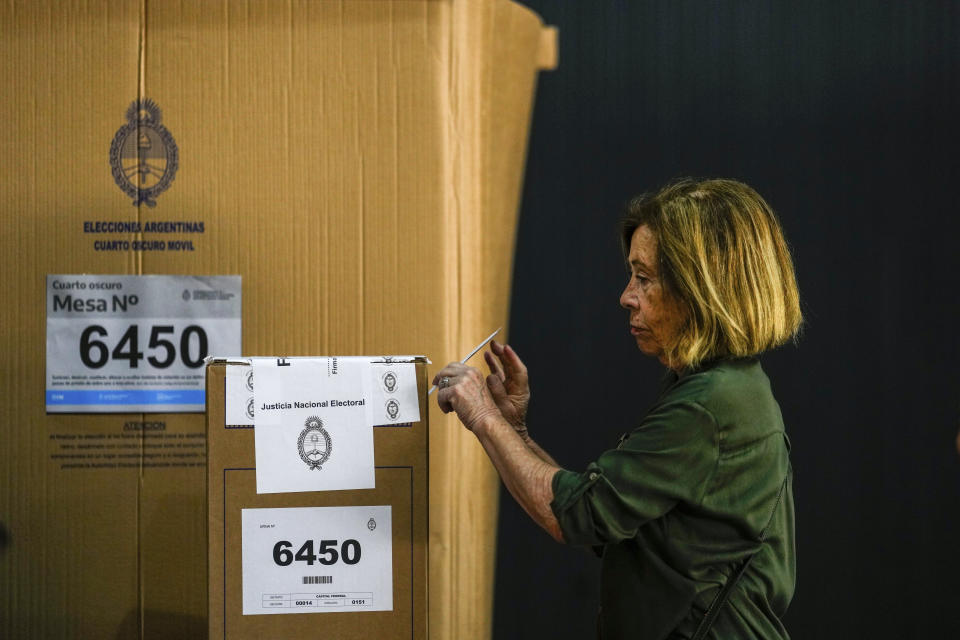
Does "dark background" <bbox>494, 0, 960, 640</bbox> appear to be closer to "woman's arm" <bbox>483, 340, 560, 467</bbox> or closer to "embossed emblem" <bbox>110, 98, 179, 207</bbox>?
"woman's arm" <bbox>483, 340, 560, 467</bbox>

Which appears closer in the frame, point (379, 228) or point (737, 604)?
point (737, 604)

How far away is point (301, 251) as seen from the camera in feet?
4.79

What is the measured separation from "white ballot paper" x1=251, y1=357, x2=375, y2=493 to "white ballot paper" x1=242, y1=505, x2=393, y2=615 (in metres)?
0.04

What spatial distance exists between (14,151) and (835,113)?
61.0 inches

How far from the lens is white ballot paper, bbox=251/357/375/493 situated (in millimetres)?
1078

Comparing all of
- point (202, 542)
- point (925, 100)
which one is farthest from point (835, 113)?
point (202, 542)

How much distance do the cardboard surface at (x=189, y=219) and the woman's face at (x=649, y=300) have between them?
1.37 ft

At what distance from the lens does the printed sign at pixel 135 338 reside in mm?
1442

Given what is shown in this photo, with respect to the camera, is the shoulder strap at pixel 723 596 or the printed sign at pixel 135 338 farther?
the printed sign at pixel 135 338

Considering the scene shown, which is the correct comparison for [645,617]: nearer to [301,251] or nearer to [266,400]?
[266,400]

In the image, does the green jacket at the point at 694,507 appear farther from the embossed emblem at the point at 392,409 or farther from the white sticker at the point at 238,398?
the white sticker at the point at 238,398

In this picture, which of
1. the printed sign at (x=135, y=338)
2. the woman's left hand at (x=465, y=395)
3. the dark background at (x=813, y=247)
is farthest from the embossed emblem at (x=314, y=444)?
the dark background at (x=813, y=247)

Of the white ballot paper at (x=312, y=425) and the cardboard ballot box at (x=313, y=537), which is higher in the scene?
the white ballot paper at (x=312, y=425)

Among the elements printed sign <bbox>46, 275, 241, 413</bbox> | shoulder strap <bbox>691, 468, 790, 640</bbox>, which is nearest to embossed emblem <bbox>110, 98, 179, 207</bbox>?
printed sign <bbox>46, 275, 241, 413</bbox>
